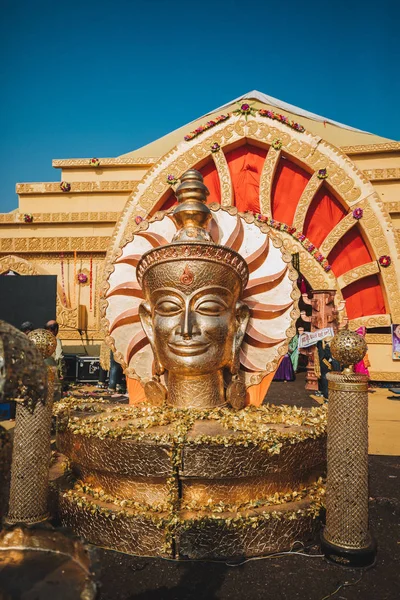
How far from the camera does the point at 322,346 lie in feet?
26.3

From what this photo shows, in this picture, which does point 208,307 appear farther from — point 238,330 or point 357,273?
point 357,273

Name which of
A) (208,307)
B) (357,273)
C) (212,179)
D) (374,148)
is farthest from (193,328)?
(374,148)

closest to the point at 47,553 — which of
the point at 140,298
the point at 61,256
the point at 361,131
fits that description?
the point at 140,298

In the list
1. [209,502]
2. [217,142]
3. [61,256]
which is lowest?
[209,502]

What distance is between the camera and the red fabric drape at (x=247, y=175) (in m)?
9.91

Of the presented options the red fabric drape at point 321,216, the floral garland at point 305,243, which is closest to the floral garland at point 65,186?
the floral garland at point 305,243

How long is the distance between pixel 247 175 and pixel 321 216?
6.44ft

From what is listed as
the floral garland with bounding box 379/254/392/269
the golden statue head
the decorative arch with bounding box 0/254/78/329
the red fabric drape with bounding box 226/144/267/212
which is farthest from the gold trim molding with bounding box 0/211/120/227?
the golden statue head

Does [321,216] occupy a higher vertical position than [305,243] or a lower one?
higher

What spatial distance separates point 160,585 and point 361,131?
1391cm

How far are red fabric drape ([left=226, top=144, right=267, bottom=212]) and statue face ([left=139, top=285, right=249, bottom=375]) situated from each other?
7.06m

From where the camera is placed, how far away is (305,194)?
938 cm

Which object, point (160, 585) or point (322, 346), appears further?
point (322, 346)

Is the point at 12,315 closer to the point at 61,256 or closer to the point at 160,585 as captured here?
the point at 61,256
